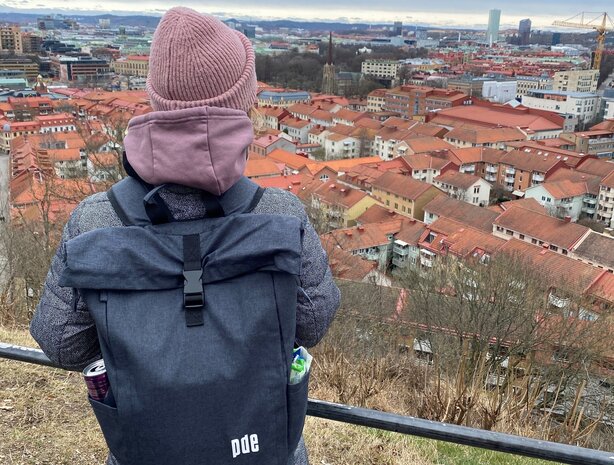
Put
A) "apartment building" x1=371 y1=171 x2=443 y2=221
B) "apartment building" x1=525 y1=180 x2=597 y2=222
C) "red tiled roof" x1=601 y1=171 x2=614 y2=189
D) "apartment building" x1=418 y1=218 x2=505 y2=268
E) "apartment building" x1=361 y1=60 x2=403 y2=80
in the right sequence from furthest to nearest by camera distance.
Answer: "apartment building" x1=361 y1=60 x2=403 y2=80, "apartment building" x1=525 y1=180 x2=597 y2=222, "red tiled roof" x1=601 y1=171 x2=614 y2=189, "apartment building" x1=371 y1=171 x2=443 y2=221, "apartment building" x1=418 y1=218 x2=505 y2=268

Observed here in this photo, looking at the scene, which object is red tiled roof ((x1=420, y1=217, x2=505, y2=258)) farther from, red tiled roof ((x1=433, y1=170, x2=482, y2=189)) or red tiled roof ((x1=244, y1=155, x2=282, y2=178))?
red tiled roof ((x1=244, y1=155, x2=282, y2=178))

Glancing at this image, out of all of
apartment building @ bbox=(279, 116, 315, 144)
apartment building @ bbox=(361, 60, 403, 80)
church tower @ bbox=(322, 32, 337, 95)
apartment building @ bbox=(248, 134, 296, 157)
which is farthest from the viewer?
apartment building @ bbox=(361, 60, 403, 80)

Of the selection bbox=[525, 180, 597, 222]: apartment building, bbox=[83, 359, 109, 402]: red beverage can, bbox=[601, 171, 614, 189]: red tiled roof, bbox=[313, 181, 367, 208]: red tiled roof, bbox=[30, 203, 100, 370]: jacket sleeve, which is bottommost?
bbox=[525, 180, 597, 222]: apartment building

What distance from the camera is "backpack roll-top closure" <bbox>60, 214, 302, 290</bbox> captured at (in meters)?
0.68

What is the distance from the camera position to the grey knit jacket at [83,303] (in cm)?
74

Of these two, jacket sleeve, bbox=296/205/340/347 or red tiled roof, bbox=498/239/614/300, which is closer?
jacket sleeve, bbox=296/205/340/347

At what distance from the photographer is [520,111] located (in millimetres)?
31297

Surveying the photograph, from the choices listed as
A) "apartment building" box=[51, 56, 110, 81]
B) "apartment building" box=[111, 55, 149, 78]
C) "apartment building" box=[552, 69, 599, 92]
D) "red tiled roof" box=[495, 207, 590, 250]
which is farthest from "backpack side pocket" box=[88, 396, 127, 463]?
"apartment building" box=[111, 55, 149, 78]

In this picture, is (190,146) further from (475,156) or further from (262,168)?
(475,156)

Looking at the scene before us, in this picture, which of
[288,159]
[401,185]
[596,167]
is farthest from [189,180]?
[596,167]

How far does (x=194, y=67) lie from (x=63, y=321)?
1.16 ft

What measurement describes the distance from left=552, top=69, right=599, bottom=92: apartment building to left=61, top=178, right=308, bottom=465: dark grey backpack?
153 feet

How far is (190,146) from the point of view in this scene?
2.28 feet

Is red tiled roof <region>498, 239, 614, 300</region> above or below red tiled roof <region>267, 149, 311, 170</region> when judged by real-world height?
above
